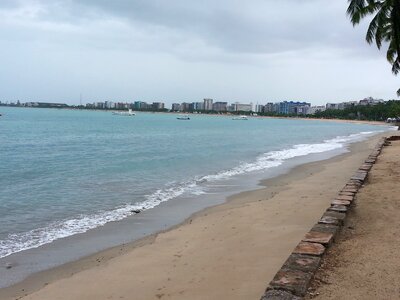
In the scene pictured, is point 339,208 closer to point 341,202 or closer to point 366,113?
point 341,202

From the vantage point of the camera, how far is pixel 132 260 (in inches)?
245

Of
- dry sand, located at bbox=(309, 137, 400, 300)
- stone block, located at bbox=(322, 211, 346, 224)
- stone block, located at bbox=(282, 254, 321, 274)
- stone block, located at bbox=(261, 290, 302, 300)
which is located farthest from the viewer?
stone block, located at bbox=(322, 211, 346, 224)

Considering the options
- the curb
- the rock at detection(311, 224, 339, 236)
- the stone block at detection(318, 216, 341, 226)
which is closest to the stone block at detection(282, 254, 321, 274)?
the curb

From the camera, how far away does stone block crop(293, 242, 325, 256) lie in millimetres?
4688

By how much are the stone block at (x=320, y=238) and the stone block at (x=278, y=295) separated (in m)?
1.57

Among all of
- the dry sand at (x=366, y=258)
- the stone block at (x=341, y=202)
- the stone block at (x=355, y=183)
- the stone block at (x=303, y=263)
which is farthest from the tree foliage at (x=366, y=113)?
the stone block at (x=303, y=263)

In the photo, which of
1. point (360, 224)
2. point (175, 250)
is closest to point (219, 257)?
point (175, 250)

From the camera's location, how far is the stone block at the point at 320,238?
5094mm

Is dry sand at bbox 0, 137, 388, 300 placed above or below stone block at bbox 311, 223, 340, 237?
below

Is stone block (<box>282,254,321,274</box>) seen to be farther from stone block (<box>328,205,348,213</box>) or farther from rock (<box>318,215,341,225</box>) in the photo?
stone block (<box>328,205,348,213</box>)

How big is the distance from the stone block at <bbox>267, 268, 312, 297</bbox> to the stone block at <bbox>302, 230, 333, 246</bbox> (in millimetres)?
1052

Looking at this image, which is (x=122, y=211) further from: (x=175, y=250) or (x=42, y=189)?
(x=42, y=189)

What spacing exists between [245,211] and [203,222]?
45.1 inches

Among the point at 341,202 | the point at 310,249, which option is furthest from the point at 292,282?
the point at 341,202
